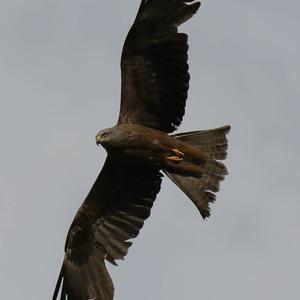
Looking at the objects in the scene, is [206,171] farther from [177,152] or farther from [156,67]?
[156,67]

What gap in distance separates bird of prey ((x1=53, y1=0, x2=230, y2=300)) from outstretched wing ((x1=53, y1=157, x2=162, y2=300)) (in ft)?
0.05

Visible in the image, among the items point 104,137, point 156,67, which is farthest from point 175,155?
point 156,67

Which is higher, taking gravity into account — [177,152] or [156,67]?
[156,67]

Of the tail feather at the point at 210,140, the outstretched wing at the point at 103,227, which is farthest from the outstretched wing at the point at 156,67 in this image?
the outstretched wing at the point at 103,227

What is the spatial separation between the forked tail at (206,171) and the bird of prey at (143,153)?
0.04ft

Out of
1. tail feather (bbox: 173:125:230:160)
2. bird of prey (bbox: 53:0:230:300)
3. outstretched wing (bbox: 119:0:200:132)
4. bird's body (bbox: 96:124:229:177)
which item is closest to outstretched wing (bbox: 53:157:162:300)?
bird of prey (bbox: 53:0:230:300)

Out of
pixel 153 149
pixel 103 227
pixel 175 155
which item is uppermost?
pixel 153 149

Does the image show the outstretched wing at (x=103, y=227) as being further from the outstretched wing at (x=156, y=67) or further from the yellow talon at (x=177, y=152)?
the outstretched wing at (x=156, y=67)

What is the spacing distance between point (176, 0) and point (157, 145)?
1.97 meters

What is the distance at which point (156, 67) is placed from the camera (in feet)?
52.4

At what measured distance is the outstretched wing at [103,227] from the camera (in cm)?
1666

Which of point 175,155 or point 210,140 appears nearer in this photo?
point 175,155

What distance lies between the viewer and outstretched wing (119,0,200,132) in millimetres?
15703

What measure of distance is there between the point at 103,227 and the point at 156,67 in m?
2.56
